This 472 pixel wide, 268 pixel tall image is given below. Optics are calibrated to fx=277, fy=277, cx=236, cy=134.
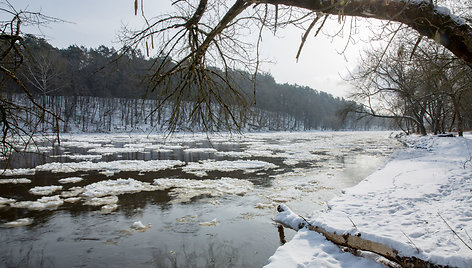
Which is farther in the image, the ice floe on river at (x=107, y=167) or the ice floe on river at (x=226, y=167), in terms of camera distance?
the ice floe on river at (x=226, y=167)

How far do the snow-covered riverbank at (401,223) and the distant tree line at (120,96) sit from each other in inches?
99.8

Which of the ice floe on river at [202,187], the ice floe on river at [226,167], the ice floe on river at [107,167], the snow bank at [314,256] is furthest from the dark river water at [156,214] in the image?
the snow bank at [314,256]

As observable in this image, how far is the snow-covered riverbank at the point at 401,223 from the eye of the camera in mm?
3885

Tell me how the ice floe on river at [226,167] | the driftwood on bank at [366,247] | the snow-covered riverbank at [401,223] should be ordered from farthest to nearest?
the ice floe on river at [226,167] → the snow-covered riverbank at [401,223] → the driftwood on bank at [366,247]

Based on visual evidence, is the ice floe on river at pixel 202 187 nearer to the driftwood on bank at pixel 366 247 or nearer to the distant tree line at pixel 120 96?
the distant tree line at pixel 120 96

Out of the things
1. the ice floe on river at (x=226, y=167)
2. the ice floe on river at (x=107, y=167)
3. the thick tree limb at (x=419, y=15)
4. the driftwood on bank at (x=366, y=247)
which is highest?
the thick tree limb at (x=419, y=15)

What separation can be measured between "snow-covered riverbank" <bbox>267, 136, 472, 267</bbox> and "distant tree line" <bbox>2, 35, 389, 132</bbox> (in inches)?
99.8

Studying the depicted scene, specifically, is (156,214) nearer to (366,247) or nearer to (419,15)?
(366,247)

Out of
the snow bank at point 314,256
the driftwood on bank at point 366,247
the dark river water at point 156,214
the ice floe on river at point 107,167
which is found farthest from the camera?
the ice floe on river at point 107,167

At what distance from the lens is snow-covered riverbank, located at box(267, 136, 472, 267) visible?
3.88 m

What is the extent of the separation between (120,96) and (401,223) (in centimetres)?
6064

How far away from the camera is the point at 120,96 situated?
5831cm

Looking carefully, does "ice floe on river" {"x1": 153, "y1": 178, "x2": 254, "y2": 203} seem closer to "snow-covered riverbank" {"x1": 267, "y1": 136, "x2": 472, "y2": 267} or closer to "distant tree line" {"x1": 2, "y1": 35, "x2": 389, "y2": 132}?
"distant tree line" {"x1": 2, "y1": 35, "x2": 389, "y2": 132}

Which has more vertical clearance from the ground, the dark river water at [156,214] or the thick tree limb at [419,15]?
the thick tree limb at [419,15]
